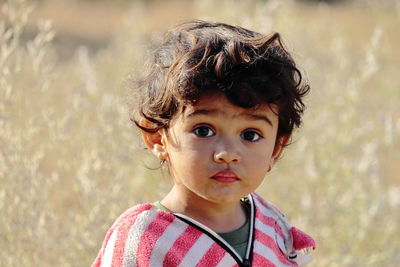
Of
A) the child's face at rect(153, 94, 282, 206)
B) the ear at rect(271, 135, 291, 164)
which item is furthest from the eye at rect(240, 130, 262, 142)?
the ear at rect(271, 135, 291, 164)

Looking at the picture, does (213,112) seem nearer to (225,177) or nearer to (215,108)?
(215,108)

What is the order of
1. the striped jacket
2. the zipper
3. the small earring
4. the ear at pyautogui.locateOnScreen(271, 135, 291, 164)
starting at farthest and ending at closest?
the ear at pyautogui.locateOnScreen(271, 135, 291, 164) < the small earring < the zipper < the striped jacket

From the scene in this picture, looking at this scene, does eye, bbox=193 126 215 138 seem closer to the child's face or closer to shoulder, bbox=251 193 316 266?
the child's face

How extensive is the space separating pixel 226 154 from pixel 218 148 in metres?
0.03

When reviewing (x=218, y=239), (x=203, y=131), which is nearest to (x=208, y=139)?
(x=203, y=131)

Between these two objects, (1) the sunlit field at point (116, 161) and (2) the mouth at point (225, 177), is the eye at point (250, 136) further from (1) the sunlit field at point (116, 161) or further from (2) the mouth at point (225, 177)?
(1) the sunlit field at point (116, 161)

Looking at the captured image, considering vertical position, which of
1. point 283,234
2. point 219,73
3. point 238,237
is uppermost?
point 219,73

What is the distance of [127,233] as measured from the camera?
6.82ft

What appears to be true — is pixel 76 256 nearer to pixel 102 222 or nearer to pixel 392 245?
pixel 102 222

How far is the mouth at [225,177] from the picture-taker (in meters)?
2.07

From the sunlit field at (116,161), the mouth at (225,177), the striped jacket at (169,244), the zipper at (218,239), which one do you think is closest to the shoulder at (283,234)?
the striped jacket at (169,244)

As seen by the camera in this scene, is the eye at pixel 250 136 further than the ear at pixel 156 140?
No

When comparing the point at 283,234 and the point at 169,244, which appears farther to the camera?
the point at 283,234

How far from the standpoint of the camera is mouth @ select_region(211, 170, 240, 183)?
6.80 feet
